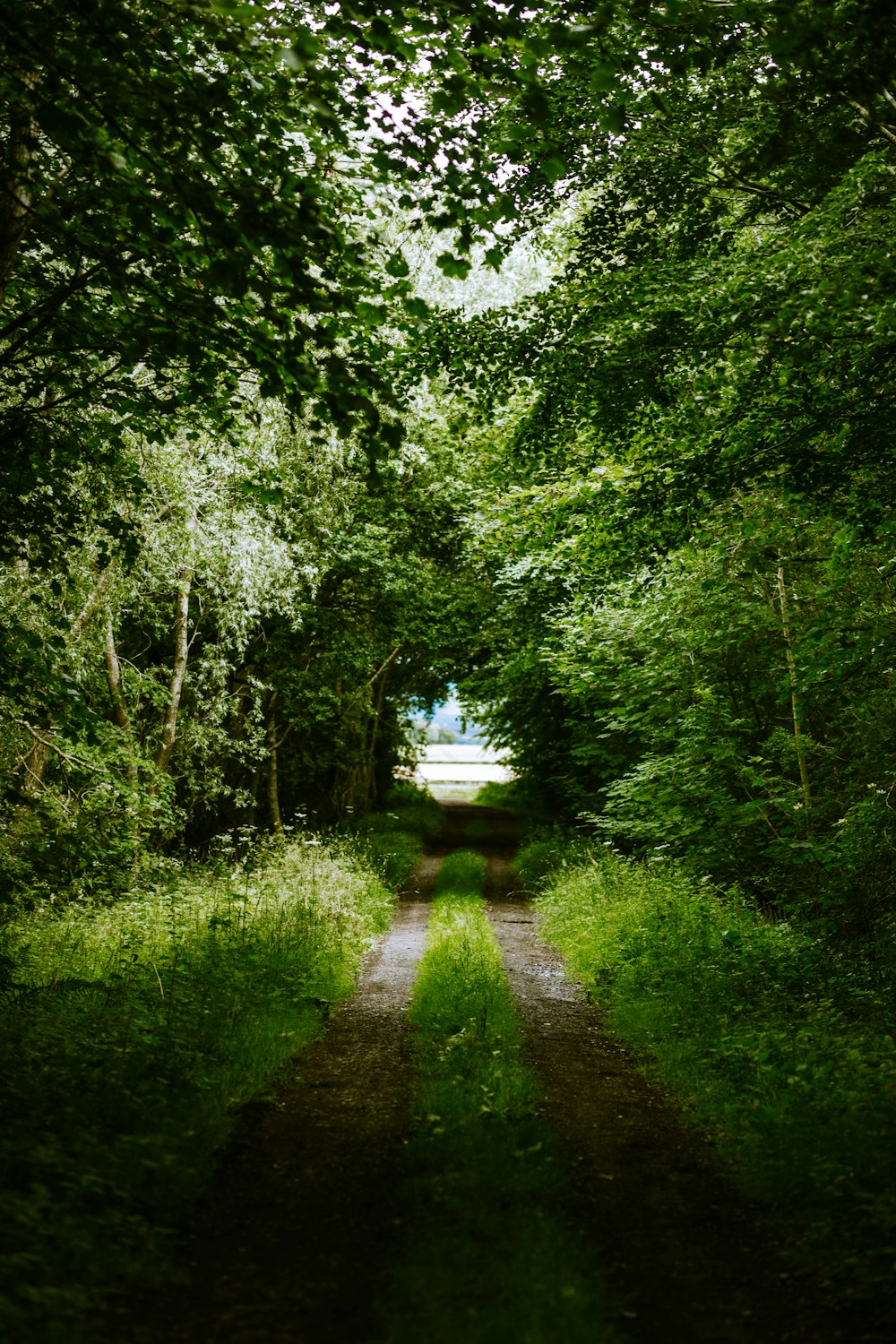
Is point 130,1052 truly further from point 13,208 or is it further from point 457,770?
point 457,770

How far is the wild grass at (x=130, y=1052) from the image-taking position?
12.3ft

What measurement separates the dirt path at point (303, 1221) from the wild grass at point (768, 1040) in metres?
2.18

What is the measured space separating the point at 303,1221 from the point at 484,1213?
0.94 metres

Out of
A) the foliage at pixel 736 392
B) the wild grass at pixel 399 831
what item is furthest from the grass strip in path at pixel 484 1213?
the wild grass at pixel 399 831

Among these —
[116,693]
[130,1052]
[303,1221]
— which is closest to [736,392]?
[303,1221]

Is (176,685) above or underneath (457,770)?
above

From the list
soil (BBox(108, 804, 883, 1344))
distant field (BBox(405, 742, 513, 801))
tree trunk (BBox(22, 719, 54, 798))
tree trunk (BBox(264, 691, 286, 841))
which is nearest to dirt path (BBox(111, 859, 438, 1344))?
soil (BBox(108, 804, 883, 1344))

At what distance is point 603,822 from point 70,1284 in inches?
526

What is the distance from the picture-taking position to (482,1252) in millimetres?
4023

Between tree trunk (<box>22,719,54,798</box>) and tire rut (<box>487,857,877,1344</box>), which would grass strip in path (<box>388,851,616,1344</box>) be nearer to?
tire rut (<box>487,857,877,1344</box>)

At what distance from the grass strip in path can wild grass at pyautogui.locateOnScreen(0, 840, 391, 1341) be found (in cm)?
123

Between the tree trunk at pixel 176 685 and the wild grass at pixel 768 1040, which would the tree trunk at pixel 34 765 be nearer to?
the tree trunk at pixel 176 685

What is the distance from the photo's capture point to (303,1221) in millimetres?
4418

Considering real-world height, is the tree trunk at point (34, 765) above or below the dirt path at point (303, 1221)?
above
